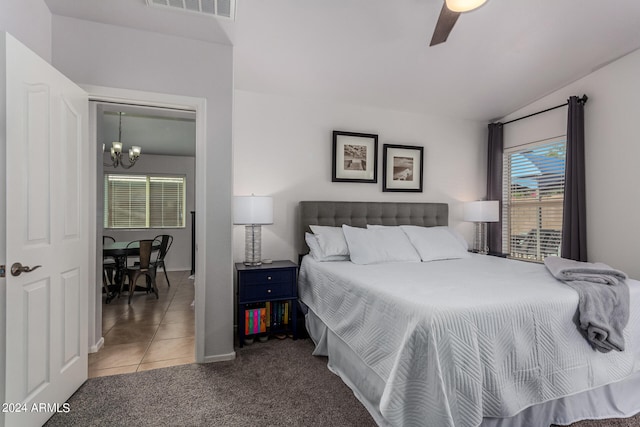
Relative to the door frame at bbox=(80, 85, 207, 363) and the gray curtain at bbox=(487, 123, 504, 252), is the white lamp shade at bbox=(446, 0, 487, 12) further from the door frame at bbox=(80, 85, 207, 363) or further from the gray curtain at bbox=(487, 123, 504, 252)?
the gray curtain at bbox=(487, 123, 504, 252)

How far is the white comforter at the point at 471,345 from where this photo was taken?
4.83 feet

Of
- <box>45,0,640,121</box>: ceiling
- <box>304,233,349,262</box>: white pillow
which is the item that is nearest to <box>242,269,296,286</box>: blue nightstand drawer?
<box>304,233,349,262</box>: white pillow

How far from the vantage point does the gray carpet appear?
1.88 metres

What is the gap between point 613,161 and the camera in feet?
10.6

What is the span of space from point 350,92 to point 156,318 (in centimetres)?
341

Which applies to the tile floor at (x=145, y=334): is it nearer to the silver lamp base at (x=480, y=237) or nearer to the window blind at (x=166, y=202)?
the window blind at (x=166, y=202)

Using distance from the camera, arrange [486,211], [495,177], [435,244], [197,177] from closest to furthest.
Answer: [197,177] < [435,244] < [486,211] < [495,177]

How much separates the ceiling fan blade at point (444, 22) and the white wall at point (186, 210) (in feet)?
19.0

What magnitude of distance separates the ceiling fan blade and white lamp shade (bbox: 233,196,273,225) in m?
1.93

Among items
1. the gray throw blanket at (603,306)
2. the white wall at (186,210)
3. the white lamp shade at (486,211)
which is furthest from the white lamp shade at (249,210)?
the white wall at (186,210)

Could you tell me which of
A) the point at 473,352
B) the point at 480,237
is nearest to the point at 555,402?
the point at 473,352

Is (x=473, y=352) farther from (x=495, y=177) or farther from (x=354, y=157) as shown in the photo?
(x=495, y=177)

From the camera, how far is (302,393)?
2.15 metres

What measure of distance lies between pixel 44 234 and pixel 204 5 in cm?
182
